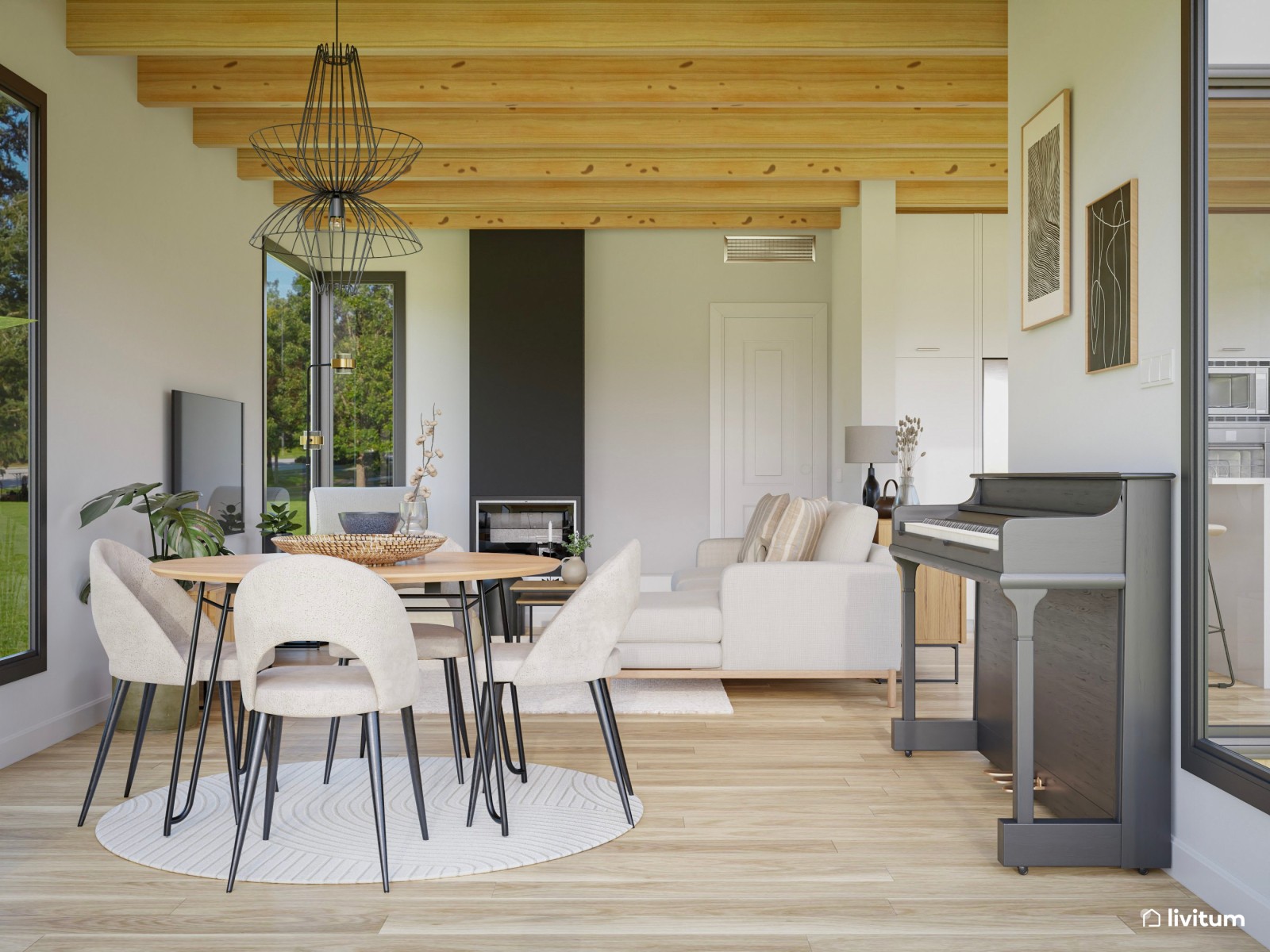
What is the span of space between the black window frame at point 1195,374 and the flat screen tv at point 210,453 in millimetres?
4257

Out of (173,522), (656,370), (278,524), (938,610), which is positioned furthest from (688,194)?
(173,522)

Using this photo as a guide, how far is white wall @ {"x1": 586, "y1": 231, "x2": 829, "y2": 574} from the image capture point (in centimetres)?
802

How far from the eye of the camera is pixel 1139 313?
2.71m

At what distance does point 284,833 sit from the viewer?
2.82 meters

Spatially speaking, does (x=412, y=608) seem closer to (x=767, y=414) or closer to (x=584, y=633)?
(x=584, y=633)

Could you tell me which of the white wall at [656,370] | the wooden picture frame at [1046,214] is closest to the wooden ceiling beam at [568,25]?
the wooden picture frame at [1046,214]

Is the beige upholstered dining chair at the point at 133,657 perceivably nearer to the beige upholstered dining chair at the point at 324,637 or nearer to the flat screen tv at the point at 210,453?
the beige upholstered dining chair at the point at 324,637

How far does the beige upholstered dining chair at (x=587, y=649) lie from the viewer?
282cm

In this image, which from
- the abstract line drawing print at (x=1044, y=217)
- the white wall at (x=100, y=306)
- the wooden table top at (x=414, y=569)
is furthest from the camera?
the white wall at (x=100, y=306)

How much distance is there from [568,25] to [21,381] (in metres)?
2.51

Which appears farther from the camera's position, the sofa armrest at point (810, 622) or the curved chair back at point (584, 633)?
the sofa armrest at point (810, 622)

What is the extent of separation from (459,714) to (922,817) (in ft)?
4.79

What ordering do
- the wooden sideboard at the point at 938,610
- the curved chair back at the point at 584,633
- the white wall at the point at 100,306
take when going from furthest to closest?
1. the wooden sideboard at the point at 938,610
2. the white wall at the point at 100,306
3. the curved chair back at the point at 584,633

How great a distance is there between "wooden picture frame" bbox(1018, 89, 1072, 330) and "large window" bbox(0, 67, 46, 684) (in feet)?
11.7
